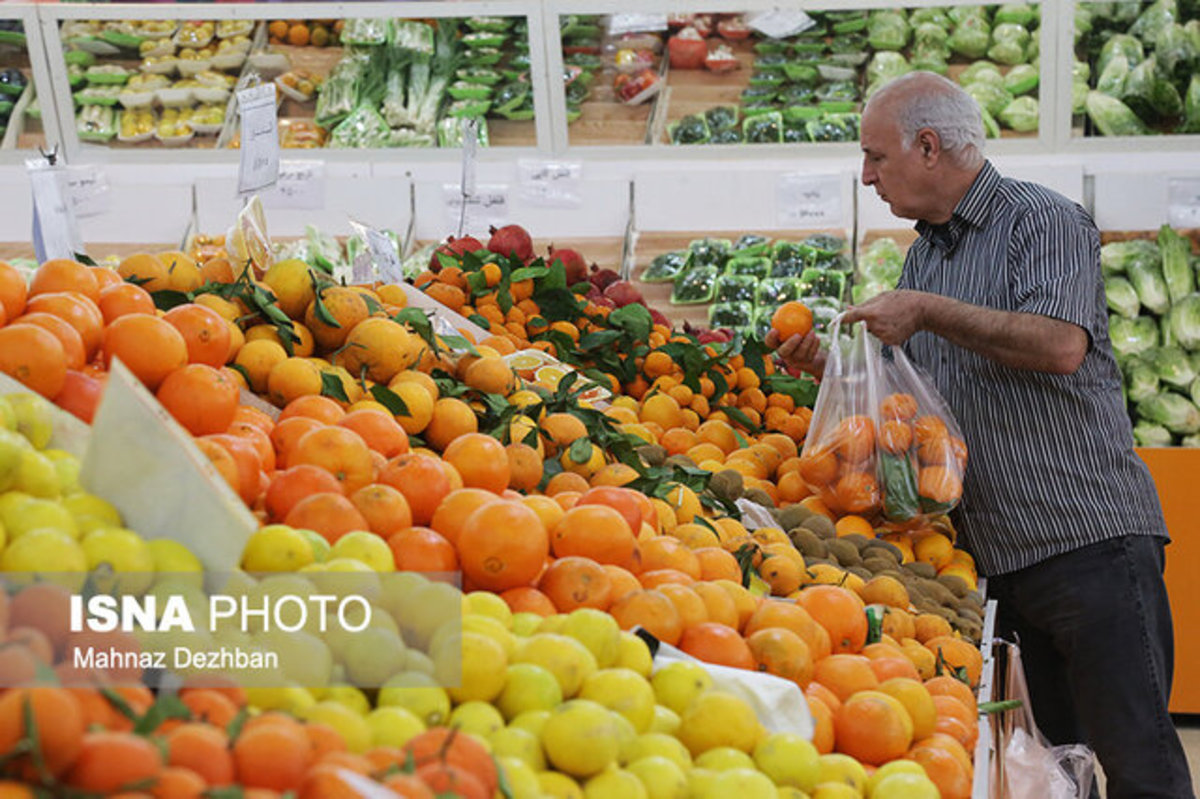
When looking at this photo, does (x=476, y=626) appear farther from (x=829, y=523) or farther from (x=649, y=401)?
(x=649, y=401)

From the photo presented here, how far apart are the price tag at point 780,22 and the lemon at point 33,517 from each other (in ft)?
13.7

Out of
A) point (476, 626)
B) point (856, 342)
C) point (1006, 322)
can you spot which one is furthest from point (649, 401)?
point (476, 626)

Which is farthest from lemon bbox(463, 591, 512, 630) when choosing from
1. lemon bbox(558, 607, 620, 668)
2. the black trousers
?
the black trousers

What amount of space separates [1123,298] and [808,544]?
2630mm

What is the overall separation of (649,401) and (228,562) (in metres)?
1.80

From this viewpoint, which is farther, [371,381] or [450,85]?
[450,85]

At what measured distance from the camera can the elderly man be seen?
2504 mm

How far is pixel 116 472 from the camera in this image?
1.25m

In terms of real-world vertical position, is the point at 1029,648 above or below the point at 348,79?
below

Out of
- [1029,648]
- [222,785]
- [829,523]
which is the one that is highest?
[222,785]

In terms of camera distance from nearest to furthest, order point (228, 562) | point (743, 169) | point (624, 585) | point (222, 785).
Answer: point (222, 785) < point (228, 562) < point (624, 585) < point (743, 169)

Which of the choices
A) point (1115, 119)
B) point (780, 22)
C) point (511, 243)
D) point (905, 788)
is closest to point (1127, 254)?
point (1115, 119)

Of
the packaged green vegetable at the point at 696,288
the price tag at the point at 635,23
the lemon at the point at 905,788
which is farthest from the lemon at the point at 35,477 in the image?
the price tag at the point at 635,23

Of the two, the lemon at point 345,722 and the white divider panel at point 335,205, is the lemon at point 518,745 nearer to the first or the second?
the lemon at point 345,722
